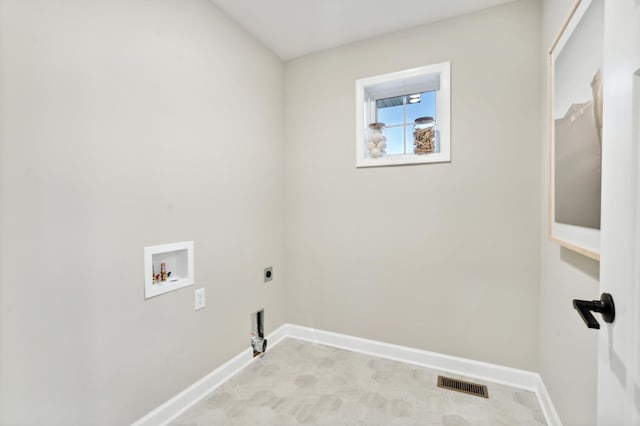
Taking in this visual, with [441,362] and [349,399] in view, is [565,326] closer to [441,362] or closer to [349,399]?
[441,362]

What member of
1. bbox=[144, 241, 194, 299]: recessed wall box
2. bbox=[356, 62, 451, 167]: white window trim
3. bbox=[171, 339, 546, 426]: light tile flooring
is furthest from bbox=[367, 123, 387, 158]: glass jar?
bbox=[171, 339, 546, 426]: light tile flooring

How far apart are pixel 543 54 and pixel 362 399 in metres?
2.31

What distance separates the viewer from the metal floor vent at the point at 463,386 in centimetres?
180

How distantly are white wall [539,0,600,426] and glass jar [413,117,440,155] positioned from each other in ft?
2.07

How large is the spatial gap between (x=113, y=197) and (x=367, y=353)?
6.54 ft

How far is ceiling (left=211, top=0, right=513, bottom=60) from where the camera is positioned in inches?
73.9

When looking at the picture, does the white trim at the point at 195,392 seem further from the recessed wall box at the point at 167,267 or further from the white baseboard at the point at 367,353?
the recessed wall box at the point at 167,267

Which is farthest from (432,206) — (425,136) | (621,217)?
(621,217)

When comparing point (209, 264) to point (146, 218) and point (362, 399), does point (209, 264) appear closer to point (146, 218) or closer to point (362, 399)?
point (146, 218)

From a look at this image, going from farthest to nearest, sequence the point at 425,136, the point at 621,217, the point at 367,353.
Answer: the point at 367,353
the point at 425,136
the point at 621,217

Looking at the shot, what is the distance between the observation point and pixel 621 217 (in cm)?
62

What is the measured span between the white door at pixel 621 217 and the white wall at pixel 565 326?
473 millimetres

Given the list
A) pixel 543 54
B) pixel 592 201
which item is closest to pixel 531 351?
pixel 592 201

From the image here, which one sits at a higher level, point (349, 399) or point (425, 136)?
point (425, 136)
